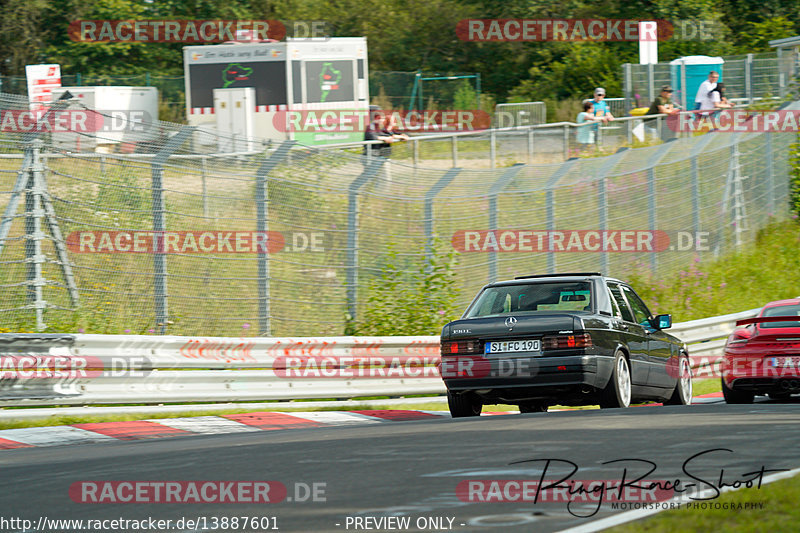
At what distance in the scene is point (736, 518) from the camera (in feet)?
18.8

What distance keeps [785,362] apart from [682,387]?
1.29m

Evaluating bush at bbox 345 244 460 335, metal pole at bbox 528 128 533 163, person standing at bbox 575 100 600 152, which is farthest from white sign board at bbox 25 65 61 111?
person standing at bbox 575 100 600 152

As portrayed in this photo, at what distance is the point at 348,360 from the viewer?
1452 centimetres

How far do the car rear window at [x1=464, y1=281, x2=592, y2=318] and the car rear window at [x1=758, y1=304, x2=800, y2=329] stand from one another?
2.75 metres

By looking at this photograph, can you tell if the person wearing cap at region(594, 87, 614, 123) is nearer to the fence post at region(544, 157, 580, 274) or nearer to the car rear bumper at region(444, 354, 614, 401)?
the fence post at region(544, 157, 580, 274)

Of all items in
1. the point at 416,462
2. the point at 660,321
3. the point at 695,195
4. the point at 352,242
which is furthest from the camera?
the point at 695,195

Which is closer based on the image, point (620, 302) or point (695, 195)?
point (620, 302)

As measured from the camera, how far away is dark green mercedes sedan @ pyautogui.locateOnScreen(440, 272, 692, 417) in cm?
1144

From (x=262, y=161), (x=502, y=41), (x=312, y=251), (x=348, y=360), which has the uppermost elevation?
(x=502, y=41)

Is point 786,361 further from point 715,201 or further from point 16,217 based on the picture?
point 715,201

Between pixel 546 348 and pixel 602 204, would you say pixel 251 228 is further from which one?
pixel 602 204

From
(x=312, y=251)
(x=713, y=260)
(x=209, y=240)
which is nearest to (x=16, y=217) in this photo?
(x=209, y=240)

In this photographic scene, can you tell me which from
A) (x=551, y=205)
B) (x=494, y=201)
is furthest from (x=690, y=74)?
(x=494, y=201)

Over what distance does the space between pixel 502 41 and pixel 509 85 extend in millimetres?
2041
